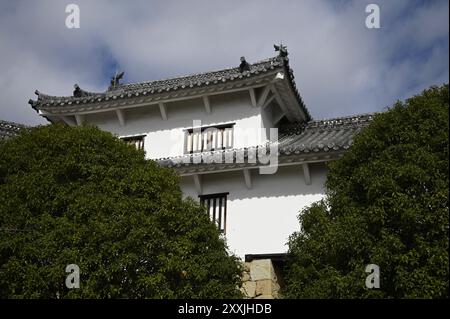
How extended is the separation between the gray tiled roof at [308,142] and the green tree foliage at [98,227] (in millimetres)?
3539

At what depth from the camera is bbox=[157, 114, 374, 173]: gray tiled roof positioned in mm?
14305

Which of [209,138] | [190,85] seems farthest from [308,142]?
[190,85]

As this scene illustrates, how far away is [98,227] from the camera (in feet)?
32.9

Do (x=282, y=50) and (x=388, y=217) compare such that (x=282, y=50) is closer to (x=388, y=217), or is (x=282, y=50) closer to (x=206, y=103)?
(x=206, y=103)

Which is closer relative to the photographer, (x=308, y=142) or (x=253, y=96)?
(x=308, y=142)

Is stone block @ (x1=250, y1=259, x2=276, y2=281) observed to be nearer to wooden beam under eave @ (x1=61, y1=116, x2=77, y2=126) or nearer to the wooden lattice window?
the wooden lattice window

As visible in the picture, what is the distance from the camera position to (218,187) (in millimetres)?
15789

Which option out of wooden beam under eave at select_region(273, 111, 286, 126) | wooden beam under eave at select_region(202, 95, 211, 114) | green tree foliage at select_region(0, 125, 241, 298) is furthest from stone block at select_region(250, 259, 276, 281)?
wooden beam under eave at select_region(273, 111, 286, 126)

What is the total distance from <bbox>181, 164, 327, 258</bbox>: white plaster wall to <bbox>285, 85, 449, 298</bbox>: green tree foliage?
3.09 m

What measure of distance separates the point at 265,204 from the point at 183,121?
15.7 ft

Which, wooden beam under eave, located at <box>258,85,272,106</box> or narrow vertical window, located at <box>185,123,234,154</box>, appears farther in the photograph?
narrow vertical window, located at <box>185,123,234,154</box>
